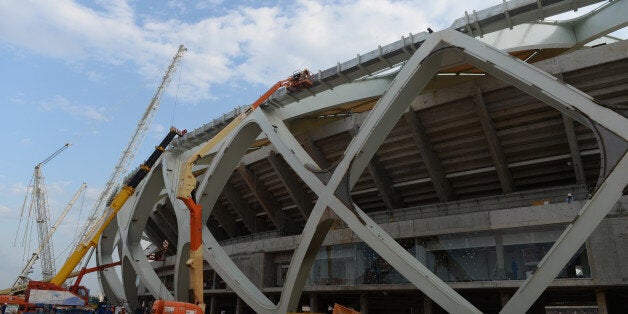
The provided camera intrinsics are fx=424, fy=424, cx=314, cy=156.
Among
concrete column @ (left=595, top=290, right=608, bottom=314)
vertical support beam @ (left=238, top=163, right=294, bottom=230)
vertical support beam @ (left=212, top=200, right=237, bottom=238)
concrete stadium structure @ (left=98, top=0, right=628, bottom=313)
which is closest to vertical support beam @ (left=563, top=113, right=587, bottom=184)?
concrete stadium structure @ (left=98, top=0, right=628, bottom=313)

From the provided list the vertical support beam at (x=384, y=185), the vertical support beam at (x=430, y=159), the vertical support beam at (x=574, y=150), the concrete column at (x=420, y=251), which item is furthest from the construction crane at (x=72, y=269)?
the vertical support beam at (x=574, y=150)

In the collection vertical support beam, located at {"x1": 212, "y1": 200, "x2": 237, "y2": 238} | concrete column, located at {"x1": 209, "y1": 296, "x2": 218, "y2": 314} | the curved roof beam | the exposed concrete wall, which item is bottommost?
concrete column, located at {"x1": 209, "y1": 296, "x2": 218, "y2": 314}

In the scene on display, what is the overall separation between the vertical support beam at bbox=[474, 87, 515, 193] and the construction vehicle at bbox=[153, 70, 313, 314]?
871 centimetres

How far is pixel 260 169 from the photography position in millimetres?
31078

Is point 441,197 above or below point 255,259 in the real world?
above

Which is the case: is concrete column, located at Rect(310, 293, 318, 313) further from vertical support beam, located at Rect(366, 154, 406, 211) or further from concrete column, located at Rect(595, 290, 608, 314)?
concrete column, located at Rect(595, 290, 608, 314)

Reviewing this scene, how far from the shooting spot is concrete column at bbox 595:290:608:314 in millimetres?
17844

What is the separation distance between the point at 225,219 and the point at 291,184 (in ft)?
38.8

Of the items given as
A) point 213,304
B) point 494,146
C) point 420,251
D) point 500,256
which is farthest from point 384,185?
point 213,304

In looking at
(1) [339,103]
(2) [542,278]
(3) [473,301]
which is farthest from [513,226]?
(1) [339,103]

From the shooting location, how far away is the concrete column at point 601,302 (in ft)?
58.5

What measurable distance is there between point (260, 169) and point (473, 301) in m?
16.5

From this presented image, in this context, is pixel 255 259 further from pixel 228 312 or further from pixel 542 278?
pixel 542 278

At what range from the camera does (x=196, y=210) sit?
804 inches
